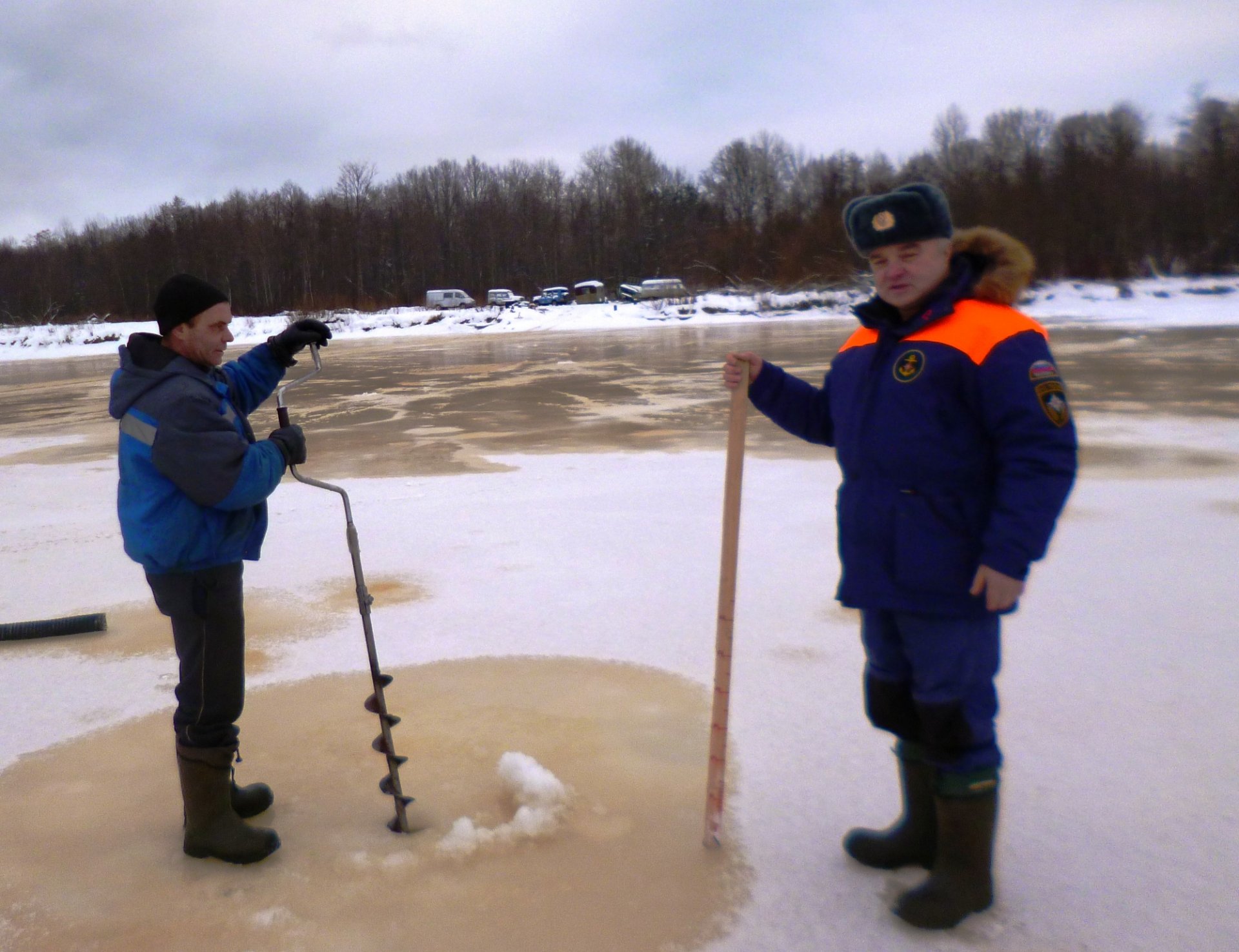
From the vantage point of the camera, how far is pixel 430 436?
1010 centimetres

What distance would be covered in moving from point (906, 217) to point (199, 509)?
1962 millimetres

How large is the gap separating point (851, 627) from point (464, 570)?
2189mm

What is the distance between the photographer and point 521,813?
2.80 m

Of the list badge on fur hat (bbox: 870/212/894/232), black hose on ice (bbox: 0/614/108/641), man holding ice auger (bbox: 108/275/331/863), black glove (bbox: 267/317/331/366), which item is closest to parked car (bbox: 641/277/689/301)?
A: black hose on ice (bbox: 0/614/108/641)

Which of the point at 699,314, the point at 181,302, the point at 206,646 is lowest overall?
the point at 206,646

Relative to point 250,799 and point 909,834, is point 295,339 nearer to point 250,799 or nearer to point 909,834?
point 250,799

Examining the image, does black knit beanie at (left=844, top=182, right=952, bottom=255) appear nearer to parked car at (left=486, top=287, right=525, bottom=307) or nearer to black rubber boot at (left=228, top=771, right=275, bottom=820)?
black rubber boot at (left=228, top=771, right=275, bottom=820)

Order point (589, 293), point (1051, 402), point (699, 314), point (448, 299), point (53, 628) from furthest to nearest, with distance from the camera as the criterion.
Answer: point (589, 293), point (448, 299), point (699, 314), point (53, 628), point (1051, 402)

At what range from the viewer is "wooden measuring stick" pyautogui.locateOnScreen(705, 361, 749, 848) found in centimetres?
258

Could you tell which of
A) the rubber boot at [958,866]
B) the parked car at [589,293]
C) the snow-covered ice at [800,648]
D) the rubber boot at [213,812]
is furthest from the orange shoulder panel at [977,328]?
the parked car at [589,293]

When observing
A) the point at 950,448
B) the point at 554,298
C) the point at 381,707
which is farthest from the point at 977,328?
the point at 554,298

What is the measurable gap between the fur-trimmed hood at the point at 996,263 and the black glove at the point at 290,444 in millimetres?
1779

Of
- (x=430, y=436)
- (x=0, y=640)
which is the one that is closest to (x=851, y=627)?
(x=0, y=640)

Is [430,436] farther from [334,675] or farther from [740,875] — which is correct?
[740,875]
